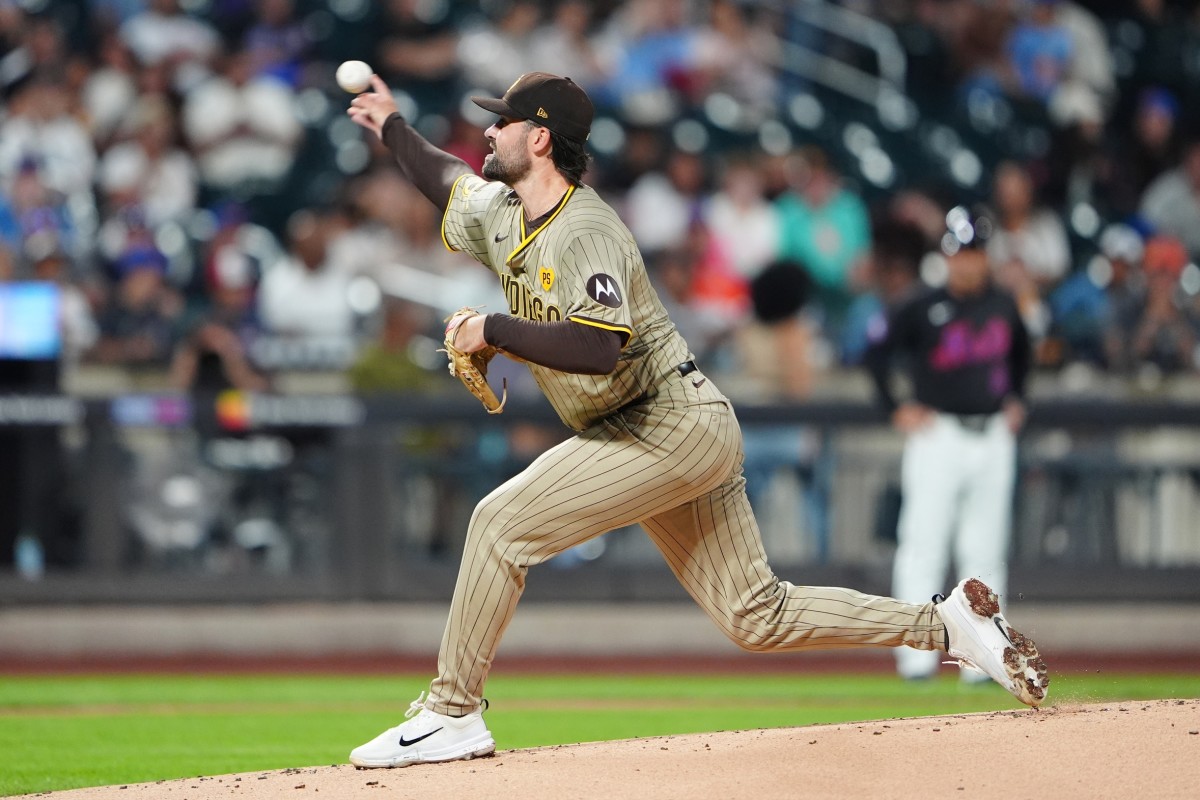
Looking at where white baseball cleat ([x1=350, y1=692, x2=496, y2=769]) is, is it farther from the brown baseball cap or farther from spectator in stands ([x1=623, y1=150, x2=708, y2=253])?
spectator in stands ([x1=623, y1=150, x2=708, y2=253])

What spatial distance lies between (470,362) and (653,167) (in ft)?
25.5

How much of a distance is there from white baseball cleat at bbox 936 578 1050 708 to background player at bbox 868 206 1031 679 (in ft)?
11.6

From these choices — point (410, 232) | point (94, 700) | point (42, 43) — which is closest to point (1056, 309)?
point (410, 232)

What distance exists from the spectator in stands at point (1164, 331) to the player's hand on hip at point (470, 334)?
7416mm

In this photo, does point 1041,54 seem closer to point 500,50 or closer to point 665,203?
point 665,203

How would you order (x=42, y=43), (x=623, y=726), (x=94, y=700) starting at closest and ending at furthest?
1. (x=623, y=726)
2. (x=94, y=700)
3. (x=42, y=43)

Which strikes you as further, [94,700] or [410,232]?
[410,232]

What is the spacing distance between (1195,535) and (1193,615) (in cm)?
50

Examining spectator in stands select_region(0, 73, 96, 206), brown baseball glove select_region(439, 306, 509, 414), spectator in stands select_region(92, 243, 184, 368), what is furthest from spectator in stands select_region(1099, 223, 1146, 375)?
spectator in stands select_region(0, 73, 96, 206)

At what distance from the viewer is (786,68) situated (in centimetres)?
1398

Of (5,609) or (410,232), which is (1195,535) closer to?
(410,232)

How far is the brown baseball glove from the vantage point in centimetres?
480

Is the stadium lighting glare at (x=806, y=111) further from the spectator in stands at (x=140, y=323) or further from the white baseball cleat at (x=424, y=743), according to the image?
the white baseball cleat at (x=424, y=743)

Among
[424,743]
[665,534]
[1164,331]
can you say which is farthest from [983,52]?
[424,743]
